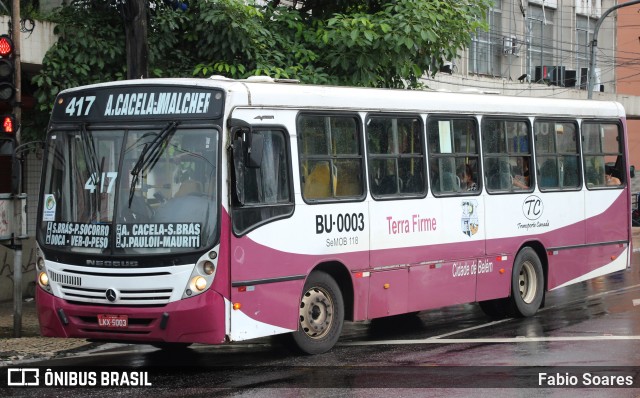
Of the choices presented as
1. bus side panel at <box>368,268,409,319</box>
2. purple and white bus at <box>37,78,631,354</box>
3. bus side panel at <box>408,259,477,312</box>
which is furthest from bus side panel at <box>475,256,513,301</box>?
bus side panel at <box>368,268,409,319</box>

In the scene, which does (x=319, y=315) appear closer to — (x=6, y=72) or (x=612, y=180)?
(x=6, y=72)

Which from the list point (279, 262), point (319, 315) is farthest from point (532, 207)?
point (279, 262)

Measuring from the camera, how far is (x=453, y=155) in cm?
1473

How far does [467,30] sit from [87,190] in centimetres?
758

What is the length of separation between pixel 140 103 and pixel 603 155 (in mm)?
8611

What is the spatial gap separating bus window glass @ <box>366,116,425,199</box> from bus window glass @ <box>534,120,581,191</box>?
2880 mm

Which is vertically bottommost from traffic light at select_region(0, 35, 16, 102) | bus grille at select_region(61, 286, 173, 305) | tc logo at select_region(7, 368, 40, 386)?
tc logo at select_region(7, 368, 40, 386)

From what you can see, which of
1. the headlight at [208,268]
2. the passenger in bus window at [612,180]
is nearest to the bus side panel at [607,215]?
the passenger in bus window at [612,180]

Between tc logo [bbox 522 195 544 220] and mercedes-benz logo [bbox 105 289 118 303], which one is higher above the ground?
tc logo [bbox 522 195 544 220]

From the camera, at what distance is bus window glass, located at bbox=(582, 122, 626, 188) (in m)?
17.4

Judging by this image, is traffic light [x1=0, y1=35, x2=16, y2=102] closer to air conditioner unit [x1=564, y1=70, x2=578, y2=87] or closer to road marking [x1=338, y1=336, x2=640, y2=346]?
road marking [x1=338, y1=336, x2=640, y2=346]

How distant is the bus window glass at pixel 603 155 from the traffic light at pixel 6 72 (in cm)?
824

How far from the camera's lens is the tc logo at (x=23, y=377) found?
10.9 m

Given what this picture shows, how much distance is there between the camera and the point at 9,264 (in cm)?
1873
